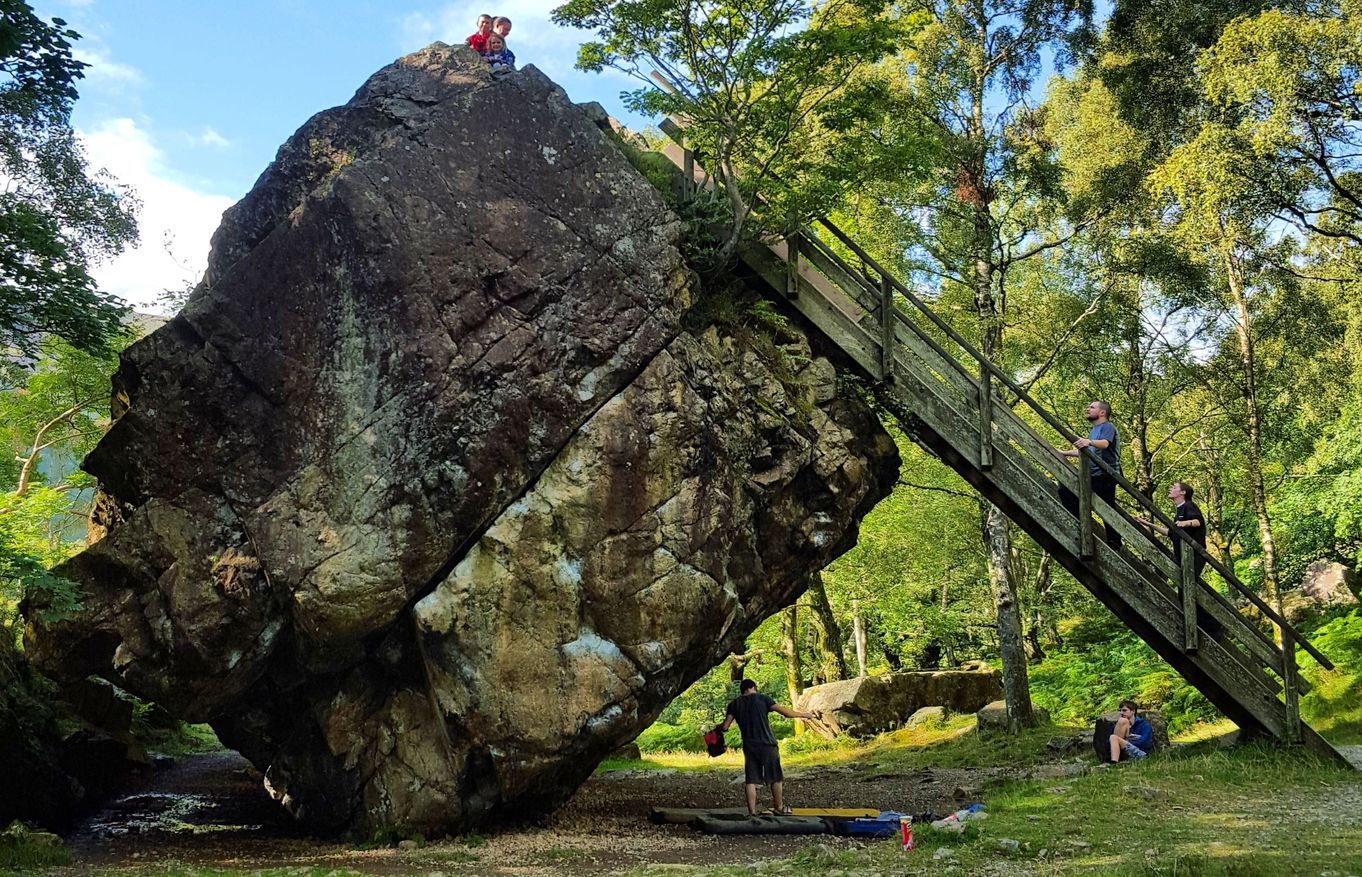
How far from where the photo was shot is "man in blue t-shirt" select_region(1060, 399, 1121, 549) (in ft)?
45.3

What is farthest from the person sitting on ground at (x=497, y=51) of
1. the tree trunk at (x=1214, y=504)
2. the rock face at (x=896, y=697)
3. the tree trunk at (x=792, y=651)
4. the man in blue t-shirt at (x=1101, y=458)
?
the tree trunk at (x=1214, y=504)

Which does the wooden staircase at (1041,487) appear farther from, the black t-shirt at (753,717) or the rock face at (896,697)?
the rock face at (896,697)

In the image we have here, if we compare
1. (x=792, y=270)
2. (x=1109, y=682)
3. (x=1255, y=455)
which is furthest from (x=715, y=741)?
(x=1109, y=682)

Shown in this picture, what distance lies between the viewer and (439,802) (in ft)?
37.9

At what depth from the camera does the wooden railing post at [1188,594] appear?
13250mm

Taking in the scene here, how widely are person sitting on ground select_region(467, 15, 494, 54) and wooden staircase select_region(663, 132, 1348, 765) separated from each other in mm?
3037

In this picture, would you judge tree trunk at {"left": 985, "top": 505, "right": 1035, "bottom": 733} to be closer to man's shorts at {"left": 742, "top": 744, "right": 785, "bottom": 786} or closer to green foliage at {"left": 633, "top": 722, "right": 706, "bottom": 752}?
man's shorts at {"left": 742, "top": 744, "right": 785, "bottom": 786}

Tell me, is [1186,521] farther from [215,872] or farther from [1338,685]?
[215,872]

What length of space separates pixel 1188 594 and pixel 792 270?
23.5 ft

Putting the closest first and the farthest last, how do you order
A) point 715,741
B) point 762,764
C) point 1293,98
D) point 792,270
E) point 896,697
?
point 715,741, point 762,764, point 792,270, point 1293,98, point 896,697

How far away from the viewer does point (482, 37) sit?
46.0 feet

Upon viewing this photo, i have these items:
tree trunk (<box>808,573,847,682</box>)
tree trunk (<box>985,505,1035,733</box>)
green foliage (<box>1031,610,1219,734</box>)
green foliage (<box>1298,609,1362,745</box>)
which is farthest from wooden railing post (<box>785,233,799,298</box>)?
tree trunk (<box>808,573,847,682</box>)

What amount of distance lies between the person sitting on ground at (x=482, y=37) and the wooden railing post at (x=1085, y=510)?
10260 millimetres

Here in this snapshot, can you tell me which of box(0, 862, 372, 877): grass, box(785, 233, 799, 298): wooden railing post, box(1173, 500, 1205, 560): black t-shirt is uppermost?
box(785, 233, 799, 298): wooden railing post
